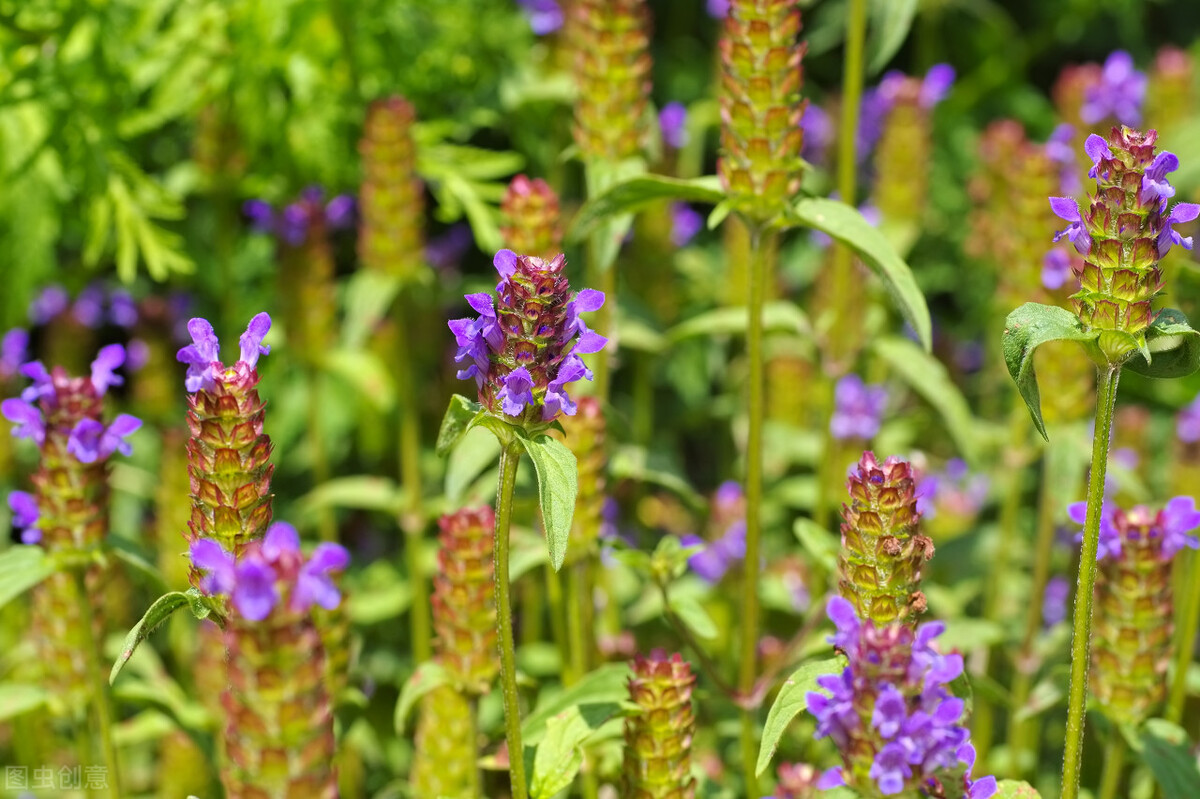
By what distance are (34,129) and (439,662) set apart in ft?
7.68

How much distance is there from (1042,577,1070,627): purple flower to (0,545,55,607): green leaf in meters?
3.46

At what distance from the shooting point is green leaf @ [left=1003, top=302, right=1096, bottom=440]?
1.94m

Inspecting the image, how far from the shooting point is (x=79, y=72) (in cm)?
381

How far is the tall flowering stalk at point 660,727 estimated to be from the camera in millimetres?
2275

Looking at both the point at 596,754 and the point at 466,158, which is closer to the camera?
the point at 596,754

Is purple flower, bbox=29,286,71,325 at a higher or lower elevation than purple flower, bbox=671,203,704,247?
lower

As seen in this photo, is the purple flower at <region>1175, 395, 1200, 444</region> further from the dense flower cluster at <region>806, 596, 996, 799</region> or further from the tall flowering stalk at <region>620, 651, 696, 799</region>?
the dense flower cluster at <region>806, 596, 996, 799</region>

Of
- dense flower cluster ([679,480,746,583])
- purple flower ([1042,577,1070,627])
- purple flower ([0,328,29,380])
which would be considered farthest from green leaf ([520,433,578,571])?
purple flower ([1042,577,1070,627])

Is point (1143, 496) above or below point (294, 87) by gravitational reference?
below

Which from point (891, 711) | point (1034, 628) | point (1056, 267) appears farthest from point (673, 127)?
point (891, 711)

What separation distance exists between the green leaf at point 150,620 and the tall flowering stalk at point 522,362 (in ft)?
1.65

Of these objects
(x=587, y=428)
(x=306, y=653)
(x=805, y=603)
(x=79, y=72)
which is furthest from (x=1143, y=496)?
(x=79, y=72)

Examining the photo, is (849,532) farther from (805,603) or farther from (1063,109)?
(1063,109)

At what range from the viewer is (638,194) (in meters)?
2.62
